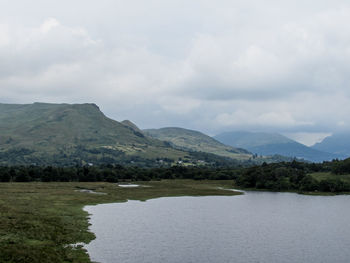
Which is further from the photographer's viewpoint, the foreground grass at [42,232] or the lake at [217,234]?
the lake at [217,234]

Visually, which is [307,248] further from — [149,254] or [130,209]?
[130,209]

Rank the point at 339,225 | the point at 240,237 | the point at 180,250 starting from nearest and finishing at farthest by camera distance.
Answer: the point at 180,250, the point at 240,237, the point at 339,225

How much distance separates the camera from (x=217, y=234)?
81.4m

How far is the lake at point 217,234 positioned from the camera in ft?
210

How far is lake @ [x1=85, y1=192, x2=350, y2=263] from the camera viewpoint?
210ft

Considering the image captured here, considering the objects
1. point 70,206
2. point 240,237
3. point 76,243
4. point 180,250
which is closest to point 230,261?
point 180,250

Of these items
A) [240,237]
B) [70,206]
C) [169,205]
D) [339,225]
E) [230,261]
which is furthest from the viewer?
[169,205]

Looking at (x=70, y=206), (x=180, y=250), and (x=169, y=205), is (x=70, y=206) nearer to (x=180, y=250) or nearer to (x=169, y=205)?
(x=169, y=205)

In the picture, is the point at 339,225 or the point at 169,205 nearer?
the point at 339,225

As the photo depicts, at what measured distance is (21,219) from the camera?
267 feet

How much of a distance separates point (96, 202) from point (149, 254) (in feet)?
241

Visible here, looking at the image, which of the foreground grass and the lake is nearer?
the foreground grass

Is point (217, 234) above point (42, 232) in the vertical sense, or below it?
below

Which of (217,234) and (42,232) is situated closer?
(42,232)
